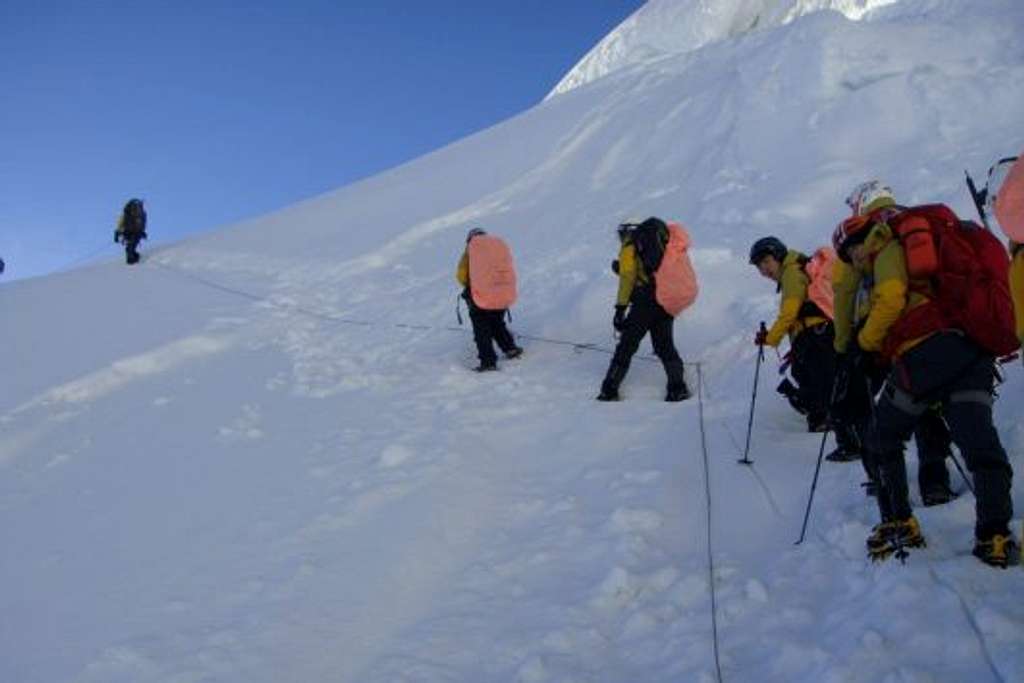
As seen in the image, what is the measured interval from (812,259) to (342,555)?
4.07 m

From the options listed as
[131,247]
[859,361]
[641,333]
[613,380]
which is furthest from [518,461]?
[131,247]

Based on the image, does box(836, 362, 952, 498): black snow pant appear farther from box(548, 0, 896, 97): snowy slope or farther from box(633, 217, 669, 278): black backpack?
box(548, 0, 896, 97): snowy slope

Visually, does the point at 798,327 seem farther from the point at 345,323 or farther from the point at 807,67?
the point at 807,67

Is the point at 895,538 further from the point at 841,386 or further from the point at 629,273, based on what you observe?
the point at 629,273

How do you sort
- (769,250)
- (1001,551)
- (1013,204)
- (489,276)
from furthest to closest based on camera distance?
(489,276) < (769,250) < (1001,551) < (1013,204)

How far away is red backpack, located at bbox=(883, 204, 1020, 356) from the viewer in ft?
13.2

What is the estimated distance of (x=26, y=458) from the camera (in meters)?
9.80

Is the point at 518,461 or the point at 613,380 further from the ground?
the point at 613,380

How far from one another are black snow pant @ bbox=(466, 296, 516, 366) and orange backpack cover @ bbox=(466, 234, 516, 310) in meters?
0.11

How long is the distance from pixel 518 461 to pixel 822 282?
2883 millimetres

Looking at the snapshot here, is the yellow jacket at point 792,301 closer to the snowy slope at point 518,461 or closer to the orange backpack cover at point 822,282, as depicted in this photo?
the orange backpack cover at point 822,282

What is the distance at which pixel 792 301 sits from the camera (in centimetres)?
658

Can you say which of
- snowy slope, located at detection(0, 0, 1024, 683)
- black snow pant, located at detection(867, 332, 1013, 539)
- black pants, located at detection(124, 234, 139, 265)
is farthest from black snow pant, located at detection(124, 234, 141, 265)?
black snow pant, located at detection(867, 332, 1013, 539)

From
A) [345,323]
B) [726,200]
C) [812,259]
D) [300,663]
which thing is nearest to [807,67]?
[726,200]
